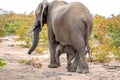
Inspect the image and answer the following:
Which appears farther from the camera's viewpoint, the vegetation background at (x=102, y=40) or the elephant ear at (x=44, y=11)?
the vegetation background at (x=102, y=40)

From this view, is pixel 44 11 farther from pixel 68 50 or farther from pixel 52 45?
pixel 68 50

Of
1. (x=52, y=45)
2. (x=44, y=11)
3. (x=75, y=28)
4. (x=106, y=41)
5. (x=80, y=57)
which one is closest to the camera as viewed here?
(x=75, y=28)

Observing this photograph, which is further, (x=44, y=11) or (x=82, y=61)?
(x=44, y=11)

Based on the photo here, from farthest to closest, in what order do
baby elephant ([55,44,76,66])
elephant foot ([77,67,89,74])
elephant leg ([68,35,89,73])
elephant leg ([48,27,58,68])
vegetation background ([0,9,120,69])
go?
vegetation background ([0,9,120,69]) < elephant leg ([48,27,58,68]) < baby elephant ([55,44,76,66]) < elephant foot ([77,67,89,74]) < elephant leg ([68,35,89,73])

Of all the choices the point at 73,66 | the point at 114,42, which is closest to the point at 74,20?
the point at 73,66

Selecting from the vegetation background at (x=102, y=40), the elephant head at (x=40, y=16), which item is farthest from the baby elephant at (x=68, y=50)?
the vegetation background at (x=102, y=40)

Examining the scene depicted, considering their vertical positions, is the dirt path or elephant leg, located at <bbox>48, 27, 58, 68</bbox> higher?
elephant leg, located at <bbox>48, 27, 58, 68</bbox>

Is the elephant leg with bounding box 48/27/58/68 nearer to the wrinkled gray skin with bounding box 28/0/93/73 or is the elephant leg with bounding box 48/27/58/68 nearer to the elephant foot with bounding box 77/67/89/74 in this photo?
the wrinkled gray skin with bounding box 28/0/93/73

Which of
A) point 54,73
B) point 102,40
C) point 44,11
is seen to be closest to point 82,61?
point 54,73

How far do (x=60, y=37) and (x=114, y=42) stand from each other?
15.9 ft

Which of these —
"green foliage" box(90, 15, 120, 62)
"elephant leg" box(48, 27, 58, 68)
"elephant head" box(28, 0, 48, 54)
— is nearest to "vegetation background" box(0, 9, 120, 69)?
"green foliage" box(90, 15, 120, 62)

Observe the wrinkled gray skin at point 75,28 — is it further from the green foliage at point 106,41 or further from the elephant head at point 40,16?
the green foliage at point 106,41

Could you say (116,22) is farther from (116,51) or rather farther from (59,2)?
(59,2)

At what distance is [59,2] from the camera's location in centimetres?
941
